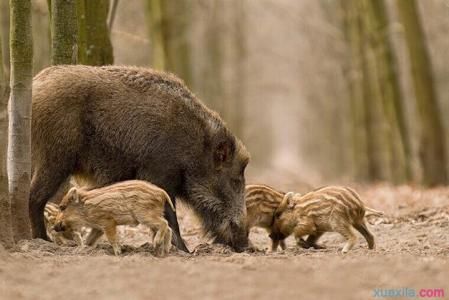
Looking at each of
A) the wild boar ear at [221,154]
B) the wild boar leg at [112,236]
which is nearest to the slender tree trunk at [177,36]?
the wild boar ear at [221,154]

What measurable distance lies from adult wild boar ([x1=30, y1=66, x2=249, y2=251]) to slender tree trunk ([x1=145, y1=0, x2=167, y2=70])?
1032cm

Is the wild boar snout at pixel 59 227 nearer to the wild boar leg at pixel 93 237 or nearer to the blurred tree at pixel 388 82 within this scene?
the wild boar leg at pixel 93 237

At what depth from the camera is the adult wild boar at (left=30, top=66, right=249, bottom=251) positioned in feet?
30.4

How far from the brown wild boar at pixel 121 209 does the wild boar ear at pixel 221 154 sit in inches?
60.2

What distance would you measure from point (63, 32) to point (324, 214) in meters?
3.69

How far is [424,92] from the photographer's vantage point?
59.9ft

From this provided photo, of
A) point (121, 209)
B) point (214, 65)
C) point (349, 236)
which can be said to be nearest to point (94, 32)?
point (121, 209)

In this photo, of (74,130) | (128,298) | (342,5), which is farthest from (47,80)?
(342,5)

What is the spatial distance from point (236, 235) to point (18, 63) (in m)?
3.40

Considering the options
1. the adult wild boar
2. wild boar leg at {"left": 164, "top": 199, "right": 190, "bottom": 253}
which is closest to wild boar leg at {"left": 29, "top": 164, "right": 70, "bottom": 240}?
the adult wild boar

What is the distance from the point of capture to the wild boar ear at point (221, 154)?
10.2m

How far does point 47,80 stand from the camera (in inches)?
375

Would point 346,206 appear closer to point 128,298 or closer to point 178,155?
point 178,155

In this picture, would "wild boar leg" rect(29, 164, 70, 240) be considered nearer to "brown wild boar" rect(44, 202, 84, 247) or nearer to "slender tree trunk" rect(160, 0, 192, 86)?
"brown wild boar" rect(44, 202, 84, 247)
